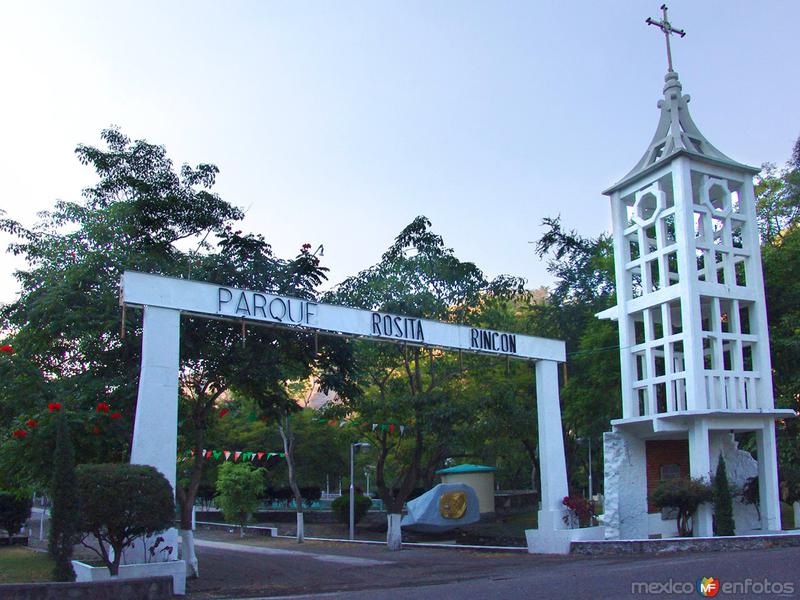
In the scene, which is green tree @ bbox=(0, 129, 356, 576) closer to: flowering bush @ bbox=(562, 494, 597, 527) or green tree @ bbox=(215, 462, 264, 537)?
flowering bush @ bbox=(562, 494, 597, 527)

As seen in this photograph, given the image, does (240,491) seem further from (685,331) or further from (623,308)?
(685,331)

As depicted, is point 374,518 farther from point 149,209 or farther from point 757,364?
point 149,209

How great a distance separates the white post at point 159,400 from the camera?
1263 centimetres

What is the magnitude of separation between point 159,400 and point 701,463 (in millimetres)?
12911

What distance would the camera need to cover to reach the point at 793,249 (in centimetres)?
2414

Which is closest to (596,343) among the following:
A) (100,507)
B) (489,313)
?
(489,313)

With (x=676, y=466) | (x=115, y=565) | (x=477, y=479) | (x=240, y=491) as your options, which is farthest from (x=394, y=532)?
(x=477, y=479)

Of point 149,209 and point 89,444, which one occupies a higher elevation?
point 149,209

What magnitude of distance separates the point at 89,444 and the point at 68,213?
235 inches

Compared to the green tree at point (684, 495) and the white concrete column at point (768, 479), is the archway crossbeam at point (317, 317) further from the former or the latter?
the white concrete column at point (768, 479)

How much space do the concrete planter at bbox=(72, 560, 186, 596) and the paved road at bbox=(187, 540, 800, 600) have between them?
352 mm

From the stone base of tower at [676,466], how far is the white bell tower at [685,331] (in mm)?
28

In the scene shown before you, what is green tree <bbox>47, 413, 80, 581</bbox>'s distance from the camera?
34.3 feet

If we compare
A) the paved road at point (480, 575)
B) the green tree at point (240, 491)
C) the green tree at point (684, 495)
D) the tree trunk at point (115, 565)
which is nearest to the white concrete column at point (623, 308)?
the green tree at point (684, 495)
